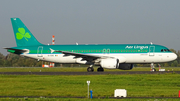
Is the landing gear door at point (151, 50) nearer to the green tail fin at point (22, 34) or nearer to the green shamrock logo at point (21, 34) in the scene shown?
the green tail fin at point (22, 34)

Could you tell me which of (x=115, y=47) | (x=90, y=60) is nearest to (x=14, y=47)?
(x=90, y=60)

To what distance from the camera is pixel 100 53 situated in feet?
141

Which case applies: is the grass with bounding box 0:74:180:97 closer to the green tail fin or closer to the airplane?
the airplane

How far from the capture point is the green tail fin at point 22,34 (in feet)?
153

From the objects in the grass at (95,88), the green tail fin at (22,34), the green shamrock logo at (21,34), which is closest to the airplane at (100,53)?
the green tail fin at (22,34)

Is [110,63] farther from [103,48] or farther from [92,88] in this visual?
[92,88]

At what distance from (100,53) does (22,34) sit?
1286 cm

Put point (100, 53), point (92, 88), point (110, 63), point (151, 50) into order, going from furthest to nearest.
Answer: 1. point (100, 53)
2. point (151, 50)
3. point (110, 63)
4. point (92, 88)

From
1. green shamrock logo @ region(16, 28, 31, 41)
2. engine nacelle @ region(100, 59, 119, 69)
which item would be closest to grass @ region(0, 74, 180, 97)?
engine nacelle @ region(100, 59, 119, 69)

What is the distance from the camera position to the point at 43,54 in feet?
148

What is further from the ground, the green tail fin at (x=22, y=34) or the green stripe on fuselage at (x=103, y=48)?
the green tail fin at (x=22, y=34)

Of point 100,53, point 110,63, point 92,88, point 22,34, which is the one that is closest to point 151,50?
point 110,63

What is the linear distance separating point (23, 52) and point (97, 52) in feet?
36.6

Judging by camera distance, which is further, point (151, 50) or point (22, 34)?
point (22, 34)
